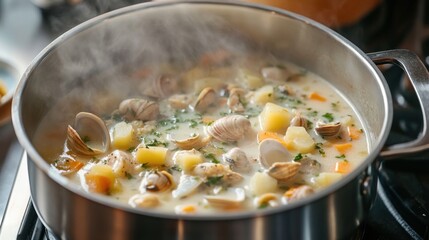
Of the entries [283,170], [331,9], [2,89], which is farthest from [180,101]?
[331,9]

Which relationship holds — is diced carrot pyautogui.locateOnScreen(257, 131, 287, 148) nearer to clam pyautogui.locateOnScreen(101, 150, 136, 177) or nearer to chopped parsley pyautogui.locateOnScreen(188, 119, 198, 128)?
chopped parsley pyautogui.locateOnScreen(188, 119, 198, 128)

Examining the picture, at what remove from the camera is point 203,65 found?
189 cm

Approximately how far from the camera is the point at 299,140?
155 cm

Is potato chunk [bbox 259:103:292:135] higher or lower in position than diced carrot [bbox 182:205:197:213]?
higher

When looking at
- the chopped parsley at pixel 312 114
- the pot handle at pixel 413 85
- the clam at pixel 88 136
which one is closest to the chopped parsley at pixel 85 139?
the clam at pixel 88 136

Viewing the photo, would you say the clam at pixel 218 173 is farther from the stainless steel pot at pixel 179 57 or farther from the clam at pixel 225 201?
the stainless steel pot at pixel 179 57

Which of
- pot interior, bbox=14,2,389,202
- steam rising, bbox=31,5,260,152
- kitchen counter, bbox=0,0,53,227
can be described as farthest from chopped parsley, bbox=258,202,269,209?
kitchen counter, bbox=0,0,53,227

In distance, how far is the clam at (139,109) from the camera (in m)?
1.65

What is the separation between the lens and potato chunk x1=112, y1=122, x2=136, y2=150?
5.11ft

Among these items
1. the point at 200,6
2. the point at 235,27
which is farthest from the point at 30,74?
the point at 235,27

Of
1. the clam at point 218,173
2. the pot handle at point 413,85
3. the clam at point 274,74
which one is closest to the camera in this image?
the pot handle at point 413,85

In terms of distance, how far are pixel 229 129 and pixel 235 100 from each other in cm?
17

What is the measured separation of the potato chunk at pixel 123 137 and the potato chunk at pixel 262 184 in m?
0.32

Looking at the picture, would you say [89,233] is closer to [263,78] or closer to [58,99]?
[58,99]
